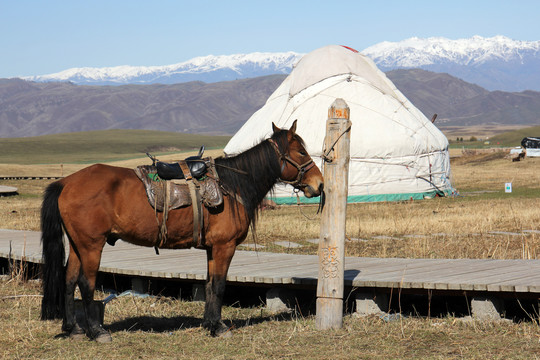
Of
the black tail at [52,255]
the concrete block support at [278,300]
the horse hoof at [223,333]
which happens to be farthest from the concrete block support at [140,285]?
the horse hoof at [223,333]

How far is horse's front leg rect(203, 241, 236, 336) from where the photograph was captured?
297 inches

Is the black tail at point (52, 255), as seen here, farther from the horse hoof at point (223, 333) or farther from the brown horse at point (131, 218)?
the horse hoof at point (223, 333)

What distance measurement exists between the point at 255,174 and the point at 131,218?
55.8 inches

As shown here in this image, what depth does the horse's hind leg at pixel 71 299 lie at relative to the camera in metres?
7.40

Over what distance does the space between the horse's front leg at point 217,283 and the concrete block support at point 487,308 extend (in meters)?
2.76

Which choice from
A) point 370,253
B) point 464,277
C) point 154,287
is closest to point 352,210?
point 370,253

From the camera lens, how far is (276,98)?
2884cm

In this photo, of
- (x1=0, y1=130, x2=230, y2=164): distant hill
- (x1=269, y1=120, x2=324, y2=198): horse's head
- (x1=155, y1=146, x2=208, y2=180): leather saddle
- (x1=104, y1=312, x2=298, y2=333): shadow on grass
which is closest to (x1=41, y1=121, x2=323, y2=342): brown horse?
(x1=269, y1=120, x2=324, y2=198): horse's head

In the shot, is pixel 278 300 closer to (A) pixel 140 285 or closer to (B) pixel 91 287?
(A) pixel 140 285

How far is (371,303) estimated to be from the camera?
8555 mm

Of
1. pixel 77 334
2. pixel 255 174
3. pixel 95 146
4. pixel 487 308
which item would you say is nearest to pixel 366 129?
pixel 487 308

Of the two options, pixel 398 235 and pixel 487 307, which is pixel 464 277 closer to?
pixel 487 307

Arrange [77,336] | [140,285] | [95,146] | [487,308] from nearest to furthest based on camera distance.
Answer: [77,336], [487,308], [140,285], [95,146]

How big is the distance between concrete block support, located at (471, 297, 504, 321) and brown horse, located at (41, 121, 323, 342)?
2217 mm
